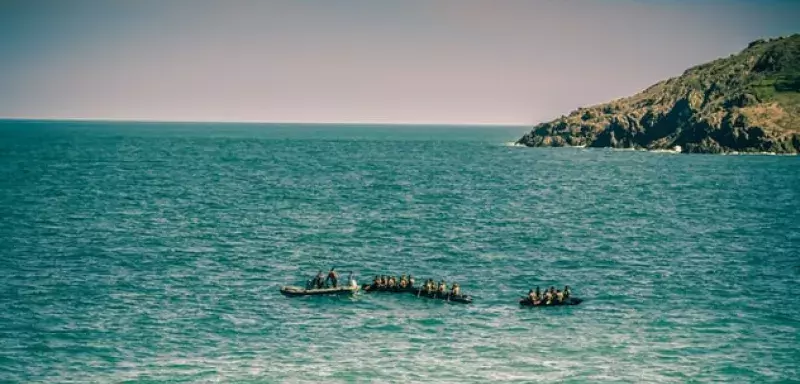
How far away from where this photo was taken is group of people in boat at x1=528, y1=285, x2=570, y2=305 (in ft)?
199

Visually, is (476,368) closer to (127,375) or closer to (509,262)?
(127,375)

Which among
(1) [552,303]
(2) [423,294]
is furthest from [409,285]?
(1) [552,303]

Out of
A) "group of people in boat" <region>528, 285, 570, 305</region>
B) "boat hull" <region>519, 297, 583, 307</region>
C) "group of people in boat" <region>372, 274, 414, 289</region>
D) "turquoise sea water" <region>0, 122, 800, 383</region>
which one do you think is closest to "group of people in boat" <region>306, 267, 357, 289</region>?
"group of people in boat" <region>372, 274, 414, 289</region>

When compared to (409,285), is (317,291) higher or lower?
lower

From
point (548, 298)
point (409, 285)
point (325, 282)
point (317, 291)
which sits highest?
point (548, 298)

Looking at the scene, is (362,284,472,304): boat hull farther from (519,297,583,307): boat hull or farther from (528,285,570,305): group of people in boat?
(528,285,570,305): group of people in boat

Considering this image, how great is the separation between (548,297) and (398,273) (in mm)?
15835

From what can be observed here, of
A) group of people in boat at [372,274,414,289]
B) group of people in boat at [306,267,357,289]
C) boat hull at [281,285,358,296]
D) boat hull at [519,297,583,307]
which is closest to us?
boat hull at [519,297,583,307]

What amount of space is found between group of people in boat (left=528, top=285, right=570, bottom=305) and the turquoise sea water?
1216 millimetres

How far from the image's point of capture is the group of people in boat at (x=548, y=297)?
60.7m

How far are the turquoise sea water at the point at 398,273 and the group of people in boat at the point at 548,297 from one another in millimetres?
1216

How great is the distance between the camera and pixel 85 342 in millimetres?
51875

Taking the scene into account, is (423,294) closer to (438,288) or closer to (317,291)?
(438,288)

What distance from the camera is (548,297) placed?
6081cm
